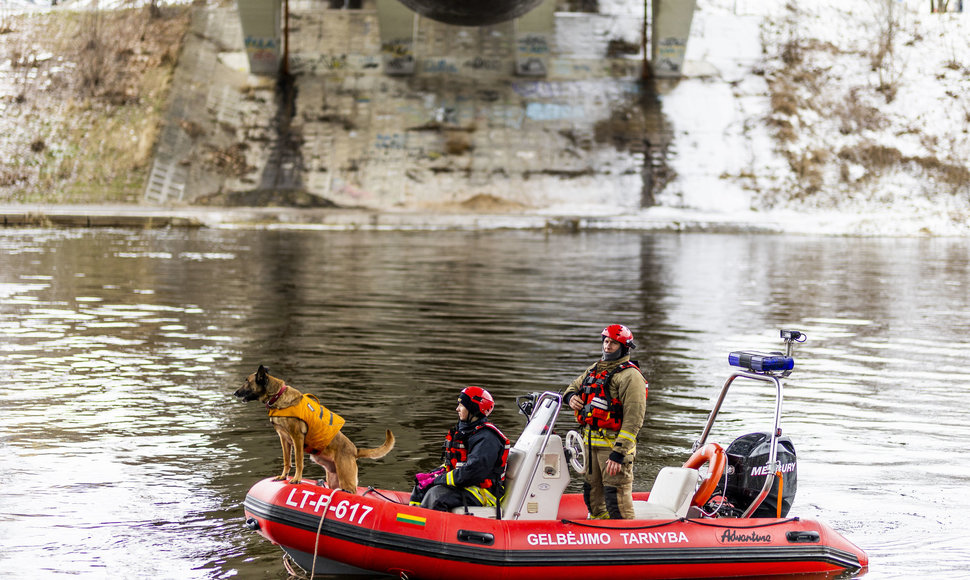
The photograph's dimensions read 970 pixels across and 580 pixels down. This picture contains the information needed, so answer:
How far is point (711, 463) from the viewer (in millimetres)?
8867

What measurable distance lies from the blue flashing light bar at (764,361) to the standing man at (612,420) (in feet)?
2.93

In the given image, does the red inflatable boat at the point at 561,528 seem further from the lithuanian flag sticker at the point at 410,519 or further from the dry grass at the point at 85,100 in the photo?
the dry grass at the point at 85,100

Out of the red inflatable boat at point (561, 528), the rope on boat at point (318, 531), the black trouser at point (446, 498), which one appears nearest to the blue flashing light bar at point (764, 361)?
the red inflatable boat at point (561, 528)

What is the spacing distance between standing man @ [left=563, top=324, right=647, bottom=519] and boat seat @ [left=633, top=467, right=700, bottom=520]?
0.32 m

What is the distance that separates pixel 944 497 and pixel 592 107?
47.3 metres

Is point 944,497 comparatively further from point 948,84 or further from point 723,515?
point 948,84

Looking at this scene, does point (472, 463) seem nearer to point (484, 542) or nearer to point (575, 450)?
point (484, 542)

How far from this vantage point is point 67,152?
53000 millimetres

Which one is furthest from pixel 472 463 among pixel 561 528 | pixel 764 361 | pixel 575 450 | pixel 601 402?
pixel 764 361

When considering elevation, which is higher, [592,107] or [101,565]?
[592,107]

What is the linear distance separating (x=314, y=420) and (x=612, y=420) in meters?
2.37

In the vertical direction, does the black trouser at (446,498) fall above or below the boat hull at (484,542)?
above

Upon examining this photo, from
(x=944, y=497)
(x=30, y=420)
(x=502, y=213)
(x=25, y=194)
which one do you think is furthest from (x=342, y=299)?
(x=25, y=194)

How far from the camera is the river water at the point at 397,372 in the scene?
31.1 feet
